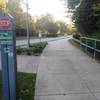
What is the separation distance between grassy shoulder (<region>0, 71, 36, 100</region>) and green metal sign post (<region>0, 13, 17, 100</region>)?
2.09 feet

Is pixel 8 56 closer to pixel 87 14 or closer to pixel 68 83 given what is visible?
pixel 68 83

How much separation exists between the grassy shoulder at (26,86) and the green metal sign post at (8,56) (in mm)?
636

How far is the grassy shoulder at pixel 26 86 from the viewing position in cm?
565

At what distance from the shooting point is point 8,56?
4746mm

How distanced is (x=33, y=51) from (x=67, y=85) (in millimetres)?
7603

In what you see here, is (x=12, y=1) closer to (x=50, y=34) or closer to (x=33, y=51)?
(x=50, y=34)

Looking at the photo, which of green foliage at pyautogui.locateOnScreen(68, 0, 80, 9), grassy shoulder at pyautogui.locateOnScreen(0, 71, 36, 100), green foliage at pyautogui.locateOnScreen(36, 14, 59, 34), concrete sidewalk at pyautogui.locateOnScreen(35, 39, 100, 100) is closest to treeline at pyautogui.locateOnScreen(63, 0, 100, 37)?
green foliage at pyautogui.locateOnScreen(68, 0, 80, 9)

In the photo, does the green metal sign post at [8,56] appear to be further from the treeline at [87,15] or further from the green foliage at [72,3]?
the green foliage at [72,3]

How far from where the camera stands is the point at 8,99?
491cm

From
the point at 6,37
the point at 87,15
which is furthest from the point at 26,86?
the point at 87,15

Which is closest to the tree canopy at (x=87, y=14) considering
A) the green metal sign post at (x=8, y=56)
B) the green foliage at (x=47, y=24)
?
the green metal sign post at (x=8, y=56)

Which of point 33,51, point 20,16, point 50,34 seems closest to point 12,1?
point 20,16

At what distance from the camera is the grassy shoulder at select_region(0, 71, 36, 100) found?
5652 mm

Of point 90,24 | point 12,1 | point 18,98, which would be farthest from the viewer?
point 12,1
